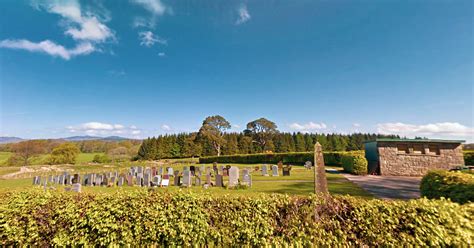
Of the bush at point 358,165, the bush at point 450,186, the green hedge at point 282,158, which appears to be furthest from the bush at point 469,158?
the bush at point 450,186

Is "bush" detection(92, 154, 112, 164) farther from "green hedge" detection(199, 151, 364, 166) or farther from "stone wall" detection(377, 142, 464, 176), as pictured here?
"stone wall" detection(377, 142, 464, 176)

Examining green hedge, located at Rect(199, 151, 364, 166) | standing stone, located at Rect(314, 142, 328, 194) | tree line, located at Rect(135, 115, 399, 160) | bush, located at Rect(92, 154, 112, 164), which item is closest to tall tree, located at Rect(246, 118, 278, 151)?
tree line, located at Rect(135, 115, 399, 160)

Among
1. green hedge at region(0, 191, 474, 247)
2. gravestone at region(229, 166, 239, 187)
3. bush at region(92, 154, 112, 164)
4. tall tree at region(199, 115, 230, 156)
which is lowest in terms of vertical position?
bush at region(92, 154, 112, 164)

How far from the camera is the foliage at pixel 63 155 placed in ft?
132

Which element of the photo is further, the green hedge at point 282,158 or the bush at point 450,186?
the green hedge at point 282,158

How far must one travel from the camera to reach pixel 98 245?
3.86 m

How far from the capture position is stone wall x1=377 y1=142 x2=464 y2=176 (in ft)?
52.9

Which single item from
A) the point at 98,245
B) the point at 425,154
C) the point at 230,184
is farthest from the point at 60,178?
the point at 425,154

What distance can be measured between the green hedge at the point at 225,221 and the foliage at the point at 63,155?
157 ft

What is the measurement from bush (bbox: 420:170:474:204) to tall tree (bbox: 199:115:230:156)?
149ft

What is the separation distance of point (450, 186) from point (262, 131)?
52242mm

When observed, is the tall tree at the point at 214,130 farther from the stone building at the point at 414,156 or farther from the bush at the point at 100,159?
the stone building at the point at 414,156

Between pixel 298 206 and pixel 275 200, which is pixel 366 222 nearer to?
pixel 298 206

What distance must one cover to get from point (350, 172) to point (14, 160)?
61007mm
